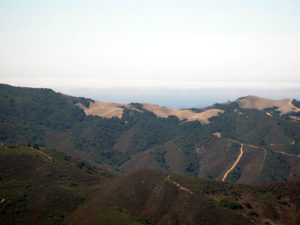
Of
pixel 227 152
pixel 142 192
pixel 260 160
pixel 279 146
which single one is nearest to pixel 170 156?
pixel 227 152

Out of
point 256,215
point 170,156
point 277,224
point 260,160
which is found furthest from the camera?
point 170,156

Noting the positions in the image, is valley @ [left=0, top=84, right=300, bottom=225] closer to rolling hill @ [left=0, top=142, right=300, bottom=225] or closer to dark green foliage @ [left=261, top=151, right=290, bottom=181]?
rolling hill @ [left=0, top=142, right=300, bottom=225]

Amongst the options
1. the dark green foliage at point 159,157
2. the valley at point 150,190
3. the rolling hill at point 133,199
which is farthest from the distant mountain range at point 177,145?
the rolling hill at point 133,199

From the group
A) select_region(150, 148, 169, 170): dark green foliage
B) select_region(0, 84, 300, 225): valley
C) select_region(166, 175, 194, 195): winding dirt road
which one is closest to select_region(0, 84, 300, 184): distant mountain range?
select_region(150, 148, 169, 170): dark green foliage

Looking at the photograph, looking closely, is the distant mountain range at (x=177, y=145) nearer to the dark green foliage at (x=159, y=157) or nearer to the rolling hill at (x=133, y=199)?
the dark green foliage at (x=159, y=157)

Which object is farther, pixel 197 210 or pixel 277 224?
pixel 197 210

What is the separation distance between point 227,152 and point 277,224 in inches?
3843

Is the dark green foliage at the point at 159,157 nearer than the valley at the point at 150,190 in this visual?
No

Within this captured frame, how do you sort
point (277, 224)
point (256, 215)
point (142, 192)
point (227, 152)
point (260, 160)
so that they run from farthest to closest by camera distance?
point (227, 152), point (260, 160), point (142, 192), point (256, 215), point (277, 224)

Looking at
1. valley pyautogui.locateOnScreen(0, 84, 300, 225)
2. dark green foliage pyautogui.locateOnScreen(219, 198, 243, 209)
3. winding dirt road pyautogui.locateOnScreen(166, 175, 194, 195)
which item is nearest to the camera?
valley pyautogui.locateOnScreen(0, 84, 300, 225)

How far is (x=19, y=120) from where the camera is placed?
17450 cm

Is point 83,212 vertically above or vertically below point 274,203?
below

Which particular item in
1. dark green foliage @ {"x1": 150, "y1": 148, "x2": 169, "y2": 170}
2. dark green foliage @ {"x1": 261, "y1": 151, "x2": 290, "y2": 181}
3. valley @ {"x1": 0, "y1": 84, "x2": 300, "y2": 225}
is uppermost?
valley @ {"x1": 0, "y1": 84, "x2": 300, "y2": 225}

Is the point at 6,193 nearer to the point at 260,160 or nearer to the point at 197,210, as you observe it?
the point at 197,210
